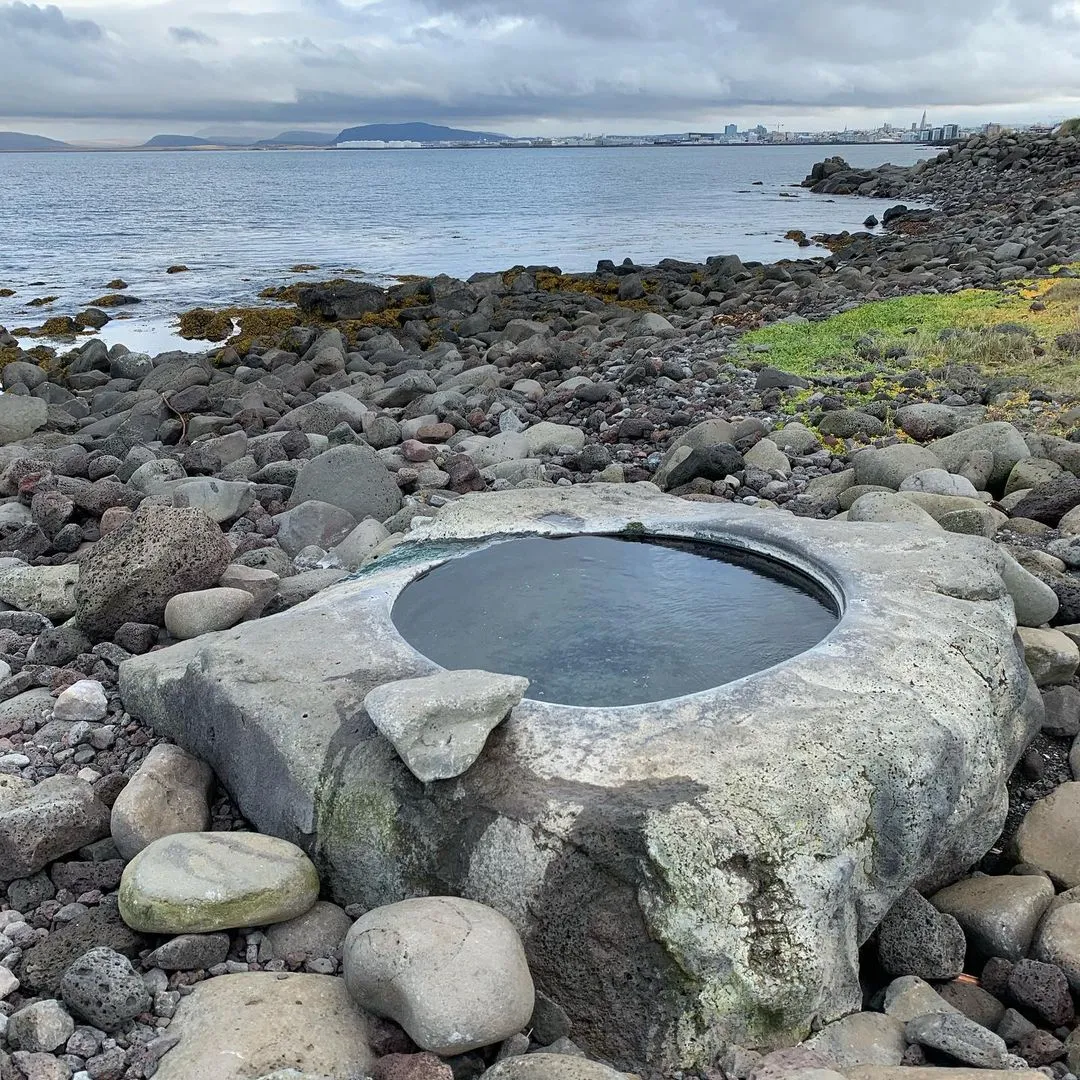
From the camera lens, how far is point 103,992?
10.2 feet

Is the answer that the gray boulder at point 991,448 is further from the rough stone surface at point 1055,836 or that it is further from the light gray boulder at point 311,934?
the light gray boulder at point 311,934

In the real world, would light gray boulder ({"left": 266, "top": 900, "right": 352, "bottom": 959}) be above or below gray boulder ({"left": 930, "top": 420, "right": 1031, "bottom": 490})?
below

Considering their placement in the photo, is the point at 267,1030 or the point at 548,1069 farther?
the point at 267,1030

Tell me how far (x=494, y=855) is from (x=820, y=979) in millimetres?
1058

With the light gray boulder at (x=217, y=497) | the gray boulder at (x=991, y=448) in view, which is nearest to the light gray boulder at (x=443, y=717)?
the light gray boulder at (x=217, y=497)

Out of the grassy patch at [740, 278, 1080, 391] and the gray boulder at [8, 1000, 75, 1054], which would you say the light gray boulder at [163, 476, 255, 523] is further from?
the grassy patch at [740, 278, 1080, 391]

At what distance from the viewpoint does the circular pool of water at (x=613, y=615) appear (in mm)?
4086

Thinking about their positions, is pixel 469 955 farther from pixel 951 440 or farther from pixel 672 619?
pixel 951 440

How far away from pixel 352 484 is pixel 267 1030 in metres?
5.36

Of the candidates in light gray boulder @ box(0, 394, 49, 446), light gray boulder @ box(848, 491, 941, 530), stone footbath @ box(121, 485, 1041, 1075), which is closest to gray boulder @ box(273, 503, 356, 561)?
stone footbath @ box(121, 485, 1041, 1075)

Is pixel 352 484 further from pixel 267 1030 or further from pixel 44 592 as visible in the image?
pixel 267 1030

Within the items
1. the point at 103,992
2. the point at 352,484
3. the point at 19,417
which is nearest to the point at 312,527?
the point at 352,484

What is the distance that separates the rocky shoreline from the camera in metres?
3.09

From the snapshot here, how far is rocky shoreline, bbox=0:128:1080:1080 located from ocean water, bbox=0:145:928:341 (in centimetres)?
1050
